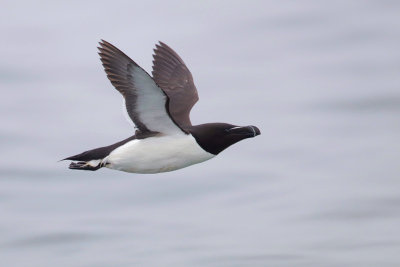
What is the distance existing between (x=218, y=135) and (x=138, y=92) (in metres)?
0.99

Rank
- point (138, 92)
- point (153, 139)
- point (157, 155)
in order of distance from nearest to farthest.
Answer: point (138, 92) < point (157, 155) < point (153, 139)

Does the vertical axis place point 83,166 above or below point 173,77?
below

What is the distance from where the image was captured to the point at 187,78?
13438mm

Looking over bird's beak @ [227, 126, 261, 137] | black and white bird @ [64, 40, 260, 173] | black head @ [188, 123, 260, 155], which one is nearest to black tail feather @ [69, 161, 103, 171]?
black and white bird @ [64, 40, 260, 173]

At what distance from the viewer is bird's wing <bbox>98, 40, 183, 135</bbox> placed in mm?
10633

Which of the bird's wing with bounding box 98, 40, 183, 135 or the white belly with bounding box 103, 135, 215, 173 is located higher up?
the bird's wing with bounding box 98, 40, 183, 135

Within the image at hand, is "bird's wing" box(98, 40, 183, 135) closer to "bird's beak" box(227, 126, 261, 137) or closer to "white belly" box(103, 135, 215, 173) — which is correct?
"white belly" box(103, 135, 215, 173)

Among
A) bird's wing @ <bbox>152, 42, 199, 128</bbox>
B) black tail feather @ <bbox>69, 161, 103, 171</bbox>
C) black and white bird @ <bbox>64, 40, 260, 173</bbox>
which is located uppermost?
bird's wing @ <bbox>152, 42, 199, 128</bbox>

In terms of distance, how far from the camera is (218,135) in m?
11.3

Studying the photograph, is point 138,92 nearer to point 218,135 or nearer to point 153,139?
point 153,139

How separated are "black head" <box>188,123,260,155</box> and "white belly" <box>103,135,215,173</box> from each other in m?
0.06

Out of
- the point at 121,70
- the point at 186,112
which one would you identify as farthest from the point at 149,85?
the point at 186,112

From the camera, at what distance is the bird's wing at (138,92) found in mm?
10633

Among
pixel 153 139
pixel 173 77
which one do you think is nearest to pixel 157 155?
pixel 153 139
